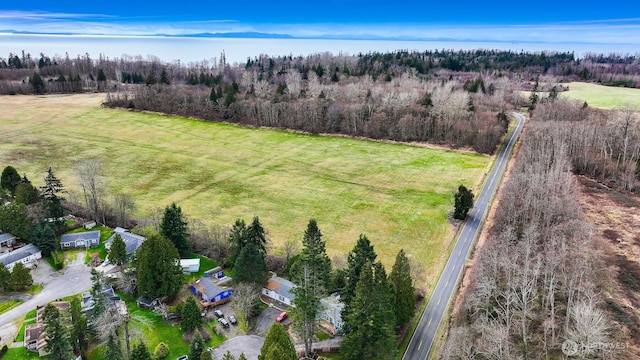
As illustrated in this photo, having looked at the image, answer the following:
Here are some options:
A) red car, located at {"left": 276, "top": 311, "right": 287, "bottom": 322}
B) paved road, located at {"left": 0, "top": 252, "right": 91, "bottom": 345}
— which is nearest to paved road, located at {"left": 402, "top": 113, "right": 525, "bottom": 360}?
red car, located at {"left": 276, "top": 311, "right": 287, "bottom": 322}

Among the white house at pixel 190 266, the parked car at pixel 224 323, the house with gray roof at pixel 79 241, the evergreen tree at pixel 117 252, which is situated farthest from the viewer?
the house with gray roof at pixel 79 241

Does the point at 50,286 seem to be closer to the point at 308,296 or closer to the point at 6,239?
the point at 6,239

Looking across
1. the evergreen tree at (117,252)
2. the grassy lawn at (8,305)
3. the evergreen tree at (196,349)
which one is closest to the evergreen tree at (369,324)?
the evergreen tree at (196,349)

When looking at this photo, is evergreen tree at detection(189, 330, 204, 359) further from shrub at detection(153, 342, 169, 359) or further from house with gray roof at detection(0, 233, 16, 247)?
house with gray roof at detection(0, 233, 16, 247)

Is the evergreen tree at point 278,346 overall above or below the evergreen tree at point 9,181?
below

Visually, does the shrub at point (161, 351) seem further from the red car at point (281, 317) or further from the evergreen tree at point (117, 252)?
the evergreen tree at point (117, 252)

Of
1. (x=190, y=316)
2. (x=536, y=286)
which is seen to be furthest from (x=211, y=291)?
(x=536, y=286)
